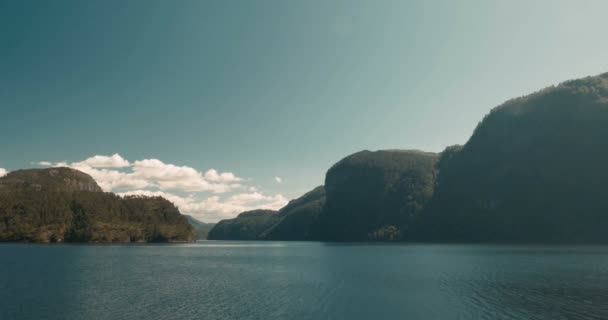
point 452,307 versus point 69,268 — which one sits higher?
point 69,268

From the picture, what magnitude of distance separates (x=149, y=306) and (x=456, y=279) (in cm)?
5724

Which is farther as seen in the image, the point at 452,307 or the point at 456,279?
the point at 456,279

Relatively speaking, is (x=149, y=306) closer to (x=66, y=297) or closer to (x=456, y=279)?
(x=66, y=297)

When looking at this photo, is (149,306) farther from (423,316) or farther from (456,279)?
(456,279)

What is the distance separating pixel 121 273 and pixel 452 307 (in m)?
68.0

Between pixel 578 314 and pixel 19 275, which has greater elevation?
pixel 19 275

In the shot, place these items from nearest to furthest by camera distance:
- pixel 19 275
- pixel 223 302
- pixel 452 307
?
pixel 452 307, pixel 223 302, pixel 19 275

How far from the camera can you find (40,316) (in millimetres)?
44594

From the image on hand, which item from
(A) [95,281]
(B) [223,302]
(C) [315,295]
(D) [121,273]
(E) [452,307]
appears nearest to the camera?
(E) [452,307]

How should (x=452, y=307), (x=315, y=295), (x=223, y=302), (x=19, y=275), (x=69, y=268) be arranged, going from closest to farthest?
1. (x=452, y=307)
2. (x=223, y=302)
3. (x=315, y=295)
4. (x=19, y=275)
5. (x=69, y=268)

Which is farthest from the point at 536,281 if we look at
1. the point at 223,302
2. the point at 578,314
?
the point at 223,302

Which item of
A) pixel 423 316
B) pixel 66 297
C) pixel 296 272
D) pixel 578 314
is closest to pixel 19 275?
pixel 66 297

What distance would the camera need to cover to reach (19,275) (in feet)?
251

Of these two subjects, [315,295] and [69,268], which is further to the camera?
[69,268]
